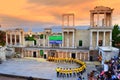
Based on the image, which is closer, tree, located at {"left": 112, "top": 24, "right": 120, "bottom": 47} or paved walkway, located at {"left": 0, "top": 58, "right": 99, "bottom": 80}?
paved walkway, located at {"left": 0, "top": 58, "right": 99, "bottom": 80}

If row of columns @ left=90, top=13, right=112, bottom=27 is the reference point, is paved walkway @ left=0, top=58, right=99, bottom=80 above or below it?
below

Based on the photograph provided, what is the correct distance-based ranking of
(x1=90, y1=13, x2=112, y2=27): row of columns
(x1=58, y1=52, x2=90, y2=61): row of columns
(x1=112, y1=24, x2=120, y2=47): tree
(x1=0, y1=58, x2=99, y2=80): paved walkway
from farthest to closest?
(x1=112, y1=24, x2=120, y2=47): tree → (x1=90, y1=13, x2=112, y2=27): row of columns → (x1=58, y1=52, x2=90, y2=61): row of columns → (x1=0, y1=58, x2=99, y2=80): paved walkway

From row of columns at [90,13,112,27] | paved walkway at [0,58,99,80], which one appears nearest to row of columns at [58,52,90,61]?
row of columns at [90,13,112,27]

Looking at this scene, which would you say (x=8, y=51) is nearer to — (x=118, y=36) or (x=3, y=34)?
(x=3, y=34)

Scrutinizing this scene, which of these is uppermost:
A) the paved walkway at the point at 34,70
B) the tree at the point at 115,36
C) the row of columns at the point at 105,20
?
the row of columns at the point at 105,20

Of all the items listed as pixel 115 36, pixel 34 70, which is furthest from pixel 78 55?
pixel 34 70

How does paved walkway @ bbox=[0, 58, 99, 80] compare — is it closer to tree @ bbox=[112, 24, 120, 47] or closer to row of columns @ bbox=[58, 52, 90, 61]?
row of columns @ bbox=[58, 52, 90, 61]

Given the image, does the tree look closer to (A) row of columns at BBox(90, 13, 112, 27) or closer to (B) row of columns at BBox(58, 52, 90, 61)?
(A) row of columns at BBox(90, 13, 112, 27)

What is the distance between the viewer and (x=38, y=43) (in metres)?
53.4

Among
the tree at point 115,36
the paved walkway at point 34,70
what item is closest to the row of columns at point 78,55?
the paved walkway at point 34,70

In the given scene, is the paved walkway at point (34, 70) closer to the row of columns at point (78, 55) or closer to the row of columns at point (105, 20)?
the row of columns at point (78, 55)

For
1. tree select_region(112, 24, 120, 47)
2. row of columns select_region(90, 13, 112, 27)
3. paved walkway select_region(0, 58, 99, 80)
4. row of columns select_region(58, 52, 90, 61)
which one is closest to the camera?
paved walkway select_region(0, 58, 99, 80)

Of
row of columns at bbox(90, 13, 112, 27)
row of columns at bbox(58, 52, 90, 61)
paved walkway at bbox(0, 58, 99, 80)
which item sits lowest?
paved walkway at bbox(0, 58, 99, 80)

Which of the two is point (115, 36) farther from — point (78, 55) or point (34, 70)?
point (34, 70)
